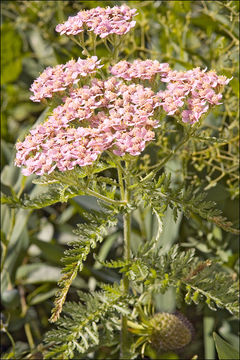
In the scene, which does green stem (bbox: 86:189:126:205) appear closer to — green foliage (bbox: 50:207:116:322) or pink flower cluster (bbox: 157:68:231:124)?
green foliage (bbox: 50:207:116:322)

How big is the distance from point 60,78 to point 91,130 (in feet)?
0.46

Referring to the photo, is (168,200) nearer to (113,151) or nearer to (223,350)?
(113,151)

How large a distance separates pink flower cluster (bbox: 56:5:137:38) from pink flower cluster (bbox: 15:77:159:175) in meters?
0.08

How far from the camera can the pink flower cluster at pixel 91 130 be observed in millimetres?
801

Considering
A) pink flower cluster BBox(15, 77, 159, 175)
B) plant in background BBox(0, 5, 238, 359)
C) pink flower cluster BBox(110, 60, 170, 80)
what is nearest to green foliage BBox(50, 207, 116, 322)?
plant in background BBox(0, 5, 238, 359)

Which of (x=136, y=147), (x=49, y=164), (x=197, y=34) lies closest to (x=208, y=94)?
(x=136, y=147)

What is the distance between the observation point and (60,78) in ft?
2.98

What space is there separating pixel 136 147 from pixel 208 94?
0.14m

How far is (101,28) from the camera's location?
3.01 feet

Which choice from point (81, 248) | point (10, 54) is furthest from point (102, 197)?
point (10, 54)

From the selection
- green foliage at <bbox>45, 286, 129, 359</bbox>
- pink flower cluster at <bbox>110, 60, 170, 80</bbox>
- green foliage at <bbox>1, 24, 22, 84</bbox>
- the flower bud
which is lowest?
the flower bud

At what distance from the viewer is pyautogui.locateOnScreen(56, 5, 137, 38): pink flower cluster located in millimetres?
921

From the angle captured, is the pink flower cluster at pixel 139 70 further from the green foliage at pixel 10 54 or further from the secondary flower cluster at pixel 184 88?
the green foliage at pixel 10 54

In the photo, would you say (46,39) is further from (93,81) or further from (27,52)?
(93,81)
